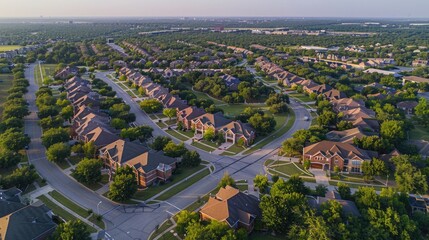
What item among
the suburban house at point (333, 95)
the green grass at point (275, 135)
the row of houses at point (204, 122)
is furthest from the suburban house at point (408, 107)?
the row of houses at point (204, 122)

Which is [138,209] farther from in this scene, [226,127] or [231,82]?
[231,82]

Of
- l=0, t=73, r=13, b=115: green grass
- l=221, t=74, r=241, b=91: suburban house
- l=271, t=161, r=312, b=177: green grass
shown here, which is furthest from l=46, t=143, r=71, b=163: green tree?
l=221, t=74, r=241, b=91: suburban house

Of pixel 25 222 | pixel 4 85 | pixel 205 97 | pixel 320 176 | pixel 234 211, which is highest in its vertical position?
pixel 25 222

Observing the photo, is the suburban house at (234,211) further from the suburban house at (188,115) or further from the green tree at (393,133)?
the green tree at (393,133)

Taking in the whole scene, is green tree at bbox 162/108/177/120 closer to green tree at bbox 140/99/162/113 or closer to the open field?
green tree at bbox 140/99/162/113

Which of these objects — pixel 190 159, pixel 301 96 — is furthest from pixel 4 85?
pixel 301 96

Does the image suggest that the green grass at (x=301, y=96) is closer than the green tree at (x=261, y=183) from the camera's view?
No
